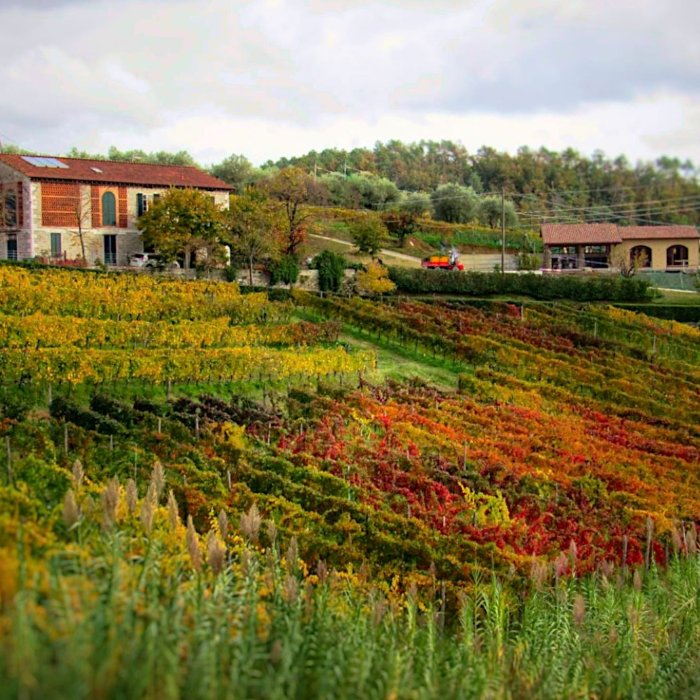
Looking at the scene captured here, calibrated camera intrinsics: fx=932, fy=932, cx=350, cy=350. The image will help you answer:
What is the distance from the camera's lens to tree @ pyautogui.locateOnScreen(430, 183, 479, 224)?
245ft

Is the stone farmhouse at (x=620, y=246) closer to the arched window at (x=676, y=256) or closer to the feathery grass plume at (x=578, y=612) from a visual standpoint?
the arched window at (x=676, y=256)

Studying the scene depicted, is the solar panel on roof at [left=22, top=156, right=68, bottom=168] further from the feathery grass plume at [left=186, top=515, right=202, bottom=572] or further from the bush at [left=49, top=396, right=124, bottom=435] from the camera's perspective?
the feathery grass plume at [left=186, top=515, right=202, bottom=572]

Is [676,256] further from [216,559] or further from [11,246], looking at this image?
[216,559]

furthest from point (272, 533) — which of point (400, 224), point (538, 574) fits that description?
point (400, 224)

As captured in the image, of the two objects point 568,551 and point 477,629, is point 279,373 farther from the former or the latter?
point 477,629

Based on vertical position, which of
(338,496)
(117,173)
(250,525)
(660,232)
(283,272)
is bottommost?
(338,496)

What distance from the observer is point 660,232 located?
57000 millimetres

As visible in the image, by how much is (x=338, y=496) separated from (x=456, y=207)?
196 ft

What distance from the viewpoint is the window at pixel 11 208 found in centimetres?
4316

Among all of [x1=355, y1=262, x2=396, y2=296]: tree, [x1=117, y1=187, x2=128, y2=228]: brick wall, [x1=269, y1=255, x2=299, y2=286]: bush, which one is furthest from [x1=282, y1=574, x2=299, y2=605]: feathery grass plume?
[x1=117, y1=187, x2=128, y2=228]: brick wall

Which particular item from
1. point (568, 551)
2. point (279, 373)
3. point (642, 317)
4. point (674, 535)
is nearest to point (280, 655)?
point (568, 551)

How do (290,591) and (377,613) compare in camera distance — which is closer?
(290,591)

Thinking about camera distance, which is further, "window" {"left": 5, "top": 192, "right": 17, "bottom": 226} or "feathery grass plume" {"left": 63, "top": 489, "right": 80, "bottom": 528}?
"window" {"left": 5, "top": 192, "right": 17, "bottom": 226}

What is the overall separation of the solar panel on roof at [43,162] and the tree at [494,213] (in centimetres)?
3893
